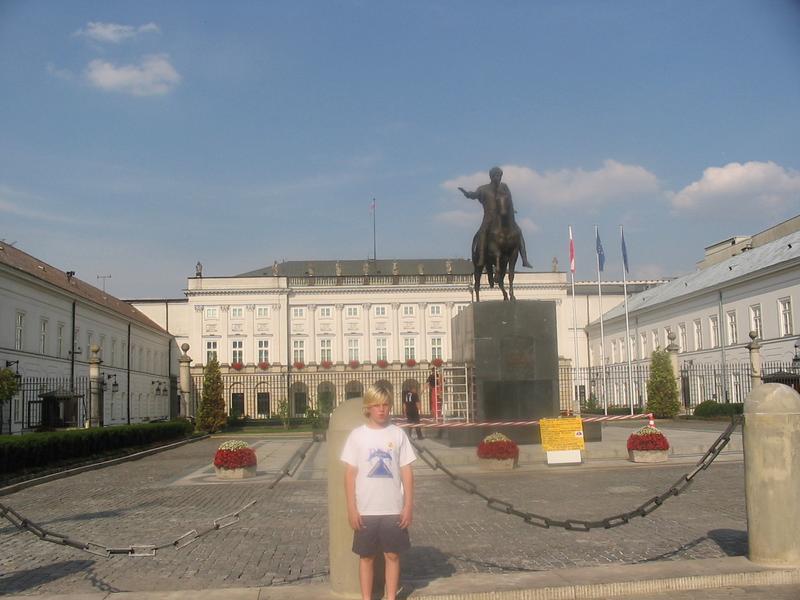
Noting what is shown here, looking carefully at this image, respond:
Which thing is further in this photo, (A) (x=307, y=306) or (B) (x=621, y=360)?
(A) (x=307, y=306)

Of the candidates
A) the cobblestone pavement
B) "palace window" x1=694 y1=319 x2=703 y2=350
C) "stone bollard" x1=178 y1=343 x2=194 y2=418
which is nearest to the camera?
the cobblestone pavement

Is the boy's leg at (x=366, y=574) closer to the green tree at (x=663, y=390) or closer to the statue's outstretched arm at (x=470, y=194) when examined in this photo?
the statue's outstretched arm at (x=470, y=194)

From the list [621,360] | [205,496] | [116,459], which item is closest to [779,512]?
[205,496]

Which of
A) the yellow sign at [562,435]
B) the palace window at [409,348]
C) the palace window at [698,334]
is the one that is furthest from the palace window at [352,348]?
the yellow sign at [562,435]

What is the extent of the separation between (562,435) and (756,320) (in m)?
37.5

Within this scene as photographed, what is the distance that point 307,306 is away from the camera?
3282 inches

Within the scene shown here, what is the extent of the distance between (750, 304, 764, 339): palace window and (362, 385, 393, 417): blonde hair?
4790 centimetres

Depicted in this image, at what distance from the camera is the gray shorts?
559cm

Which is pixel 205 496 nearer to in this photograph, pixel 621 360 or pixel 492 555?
pixel 492 555

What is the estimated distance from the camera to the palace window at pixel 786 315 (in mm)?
45812

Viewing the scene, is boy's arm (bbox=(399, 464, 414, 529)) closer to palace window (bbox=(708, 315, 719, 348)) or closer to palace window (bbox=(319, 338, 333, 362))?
palace window (bbox=(708, 315, 719, 348))

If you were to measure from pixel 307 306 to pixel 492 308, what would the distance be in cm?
6561

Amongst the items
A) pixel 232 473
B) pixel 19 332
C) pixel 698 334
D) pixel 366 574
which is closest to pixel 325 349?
pixel 698 334

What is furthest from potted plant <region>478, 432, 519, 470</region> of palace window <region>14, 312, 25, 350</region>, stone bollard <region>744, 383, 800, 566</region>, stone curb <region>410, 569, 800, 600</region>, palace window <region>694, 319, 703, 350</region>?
palace window <region>694, 319, 703, 350</region>
